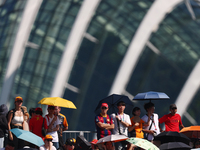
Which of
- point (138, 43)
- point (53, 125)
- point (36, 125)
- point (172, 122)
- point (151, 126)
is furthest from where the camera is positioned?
point (138, 43)

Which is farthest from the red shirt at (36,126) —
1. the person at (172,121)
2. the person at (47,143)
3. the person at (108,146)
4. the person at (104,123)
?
the person at (172,121)

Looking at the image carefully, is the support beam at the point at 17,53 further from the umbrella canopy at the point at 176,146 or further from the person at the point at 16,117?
the umbrella canopy at the point at 176,146

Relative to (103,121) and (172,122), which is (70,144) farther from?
(172,122)

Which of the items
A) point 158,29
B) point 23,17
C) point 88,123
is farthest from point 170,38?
point 23,17

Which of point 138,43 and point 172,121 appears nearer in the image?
point 172,121

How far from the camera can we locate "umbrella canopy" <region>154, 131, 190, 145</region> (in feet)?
25.2

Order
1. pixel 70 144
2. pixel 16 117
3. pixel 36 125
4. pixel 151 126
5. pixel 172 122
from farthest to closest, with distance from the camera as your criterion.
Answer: pixel 172 122, pixel 151 126, pixel 70 144, pixel 36 125, pixel 16 117

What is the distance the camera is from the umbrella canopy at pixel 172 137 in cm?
767

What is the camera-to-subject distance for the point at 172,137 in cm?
770

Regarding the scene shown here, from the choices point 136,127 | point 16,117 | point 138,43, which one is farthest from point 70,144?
point 138,43

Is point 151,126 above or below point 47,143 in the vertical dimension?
above

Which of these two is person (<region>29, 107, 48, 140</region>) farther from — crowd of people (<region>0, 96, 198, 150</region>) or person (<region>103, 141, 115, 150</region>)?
person (<region>103, 141, 115, 150</region>)

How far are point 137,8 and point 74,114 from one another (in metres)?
6.02

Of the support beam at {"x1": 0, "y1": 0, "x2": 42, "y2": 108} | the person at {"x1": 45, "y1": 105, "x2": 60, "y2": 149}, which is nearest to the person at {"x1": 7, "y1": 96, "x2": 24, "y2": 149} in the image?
the person at {"x1": 45, "y1": 105, "x2": 60, "y2": 149}
